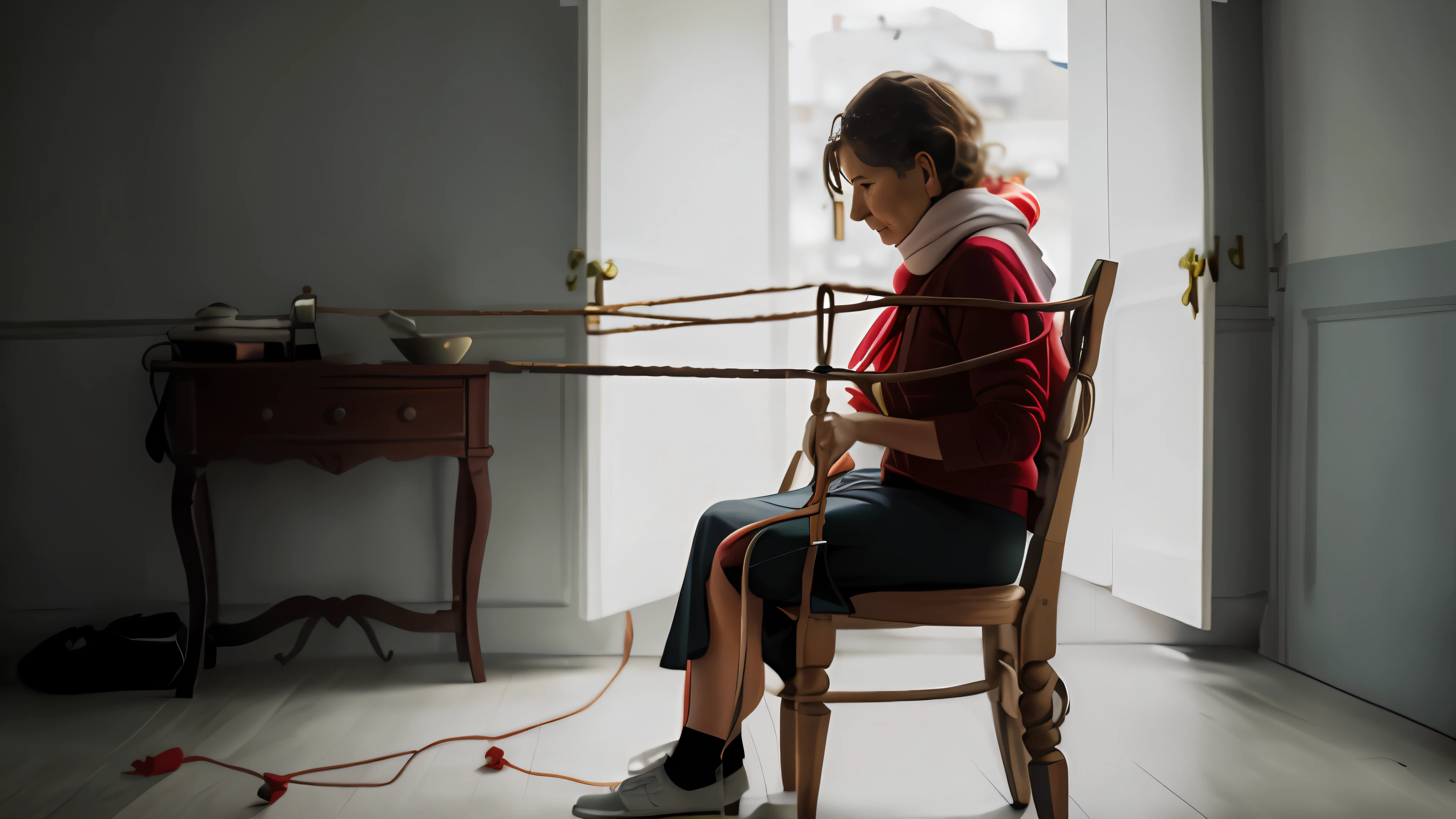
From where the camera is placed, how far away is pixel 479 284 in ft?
7.77

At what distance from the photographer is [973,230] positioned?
3.97ft

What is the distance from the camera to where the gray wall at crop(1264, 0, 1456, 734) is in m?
A: 1.88

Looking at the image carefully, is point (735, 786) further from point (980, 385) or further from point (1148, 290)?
point (1148, 290)

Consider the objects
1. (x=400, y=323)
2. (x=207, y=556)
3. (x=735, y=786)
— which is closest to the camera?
(x=735, y=786)

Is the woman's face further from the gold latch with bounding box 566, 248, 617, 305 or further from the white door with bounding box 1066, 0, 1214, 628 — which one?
the white door with bounding box 1066, 0, 1214, 628

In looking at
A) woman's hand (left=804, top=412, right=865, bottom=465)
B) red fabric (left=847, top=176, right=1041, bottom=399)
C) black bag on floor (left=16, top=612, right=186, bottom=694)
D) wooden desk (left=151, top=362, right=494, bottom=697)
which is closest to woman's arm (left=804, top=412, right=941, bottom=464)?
woman's hand (left=804, top=412, right=865, bottom=465)

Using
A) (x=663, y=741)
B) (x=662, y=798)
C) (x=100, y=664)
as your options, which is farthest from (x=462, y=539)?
(x=662, y=798)

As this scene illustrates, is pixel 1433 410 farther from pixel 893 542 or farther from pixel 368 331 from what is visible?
pixel 368 331

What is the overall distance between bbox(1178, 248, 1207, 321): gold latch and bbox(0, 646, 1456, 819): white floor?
102 centimetres

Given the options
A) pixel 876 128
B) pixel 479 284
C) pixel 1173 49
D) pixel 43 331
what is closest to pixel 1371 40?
pixel 1173 49

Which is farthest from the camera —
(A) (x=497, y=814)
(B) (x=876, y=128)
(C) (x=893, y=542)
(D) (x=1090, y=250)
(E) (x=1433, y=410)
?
(D) (x=1090, y=250)

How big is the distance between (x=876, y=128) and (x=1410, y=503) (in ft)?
5.63

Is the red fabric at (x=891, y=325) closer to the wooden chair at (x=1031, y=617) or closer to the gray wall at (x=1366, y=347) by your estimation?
the wooden chair at (x=1031, y=617)

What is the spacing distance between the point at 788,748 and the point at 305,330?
72.0 inches
